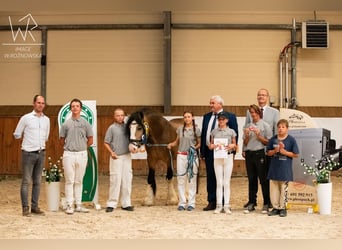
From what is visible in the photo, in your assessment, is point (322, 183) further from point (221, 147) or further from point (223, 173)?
point (221, 147)

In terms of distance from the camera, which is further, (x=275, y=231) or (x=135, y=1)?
(x=275, y=231)

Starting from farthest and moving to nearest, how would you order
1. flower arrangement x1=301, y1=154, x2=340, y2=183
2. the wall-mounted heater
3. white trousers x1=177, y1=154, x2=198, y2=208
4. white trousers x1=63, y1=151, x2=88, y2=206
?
the wall-mounted heater, white trousers x1=177, y1=154, x2=198, y2=208, flower arrangement x1=301, y1=154, x2=340, y2=183, white trousers x1=63, y1=151, x2=88, y2=206

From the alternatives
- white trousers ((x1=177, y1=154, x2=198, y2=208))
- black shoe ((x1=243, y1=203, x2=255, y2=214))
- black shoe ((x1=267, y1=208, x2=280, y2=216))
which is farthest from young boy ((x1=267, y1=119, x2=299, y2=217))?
white trousers ((x1=177, y1=154, x2=198, y2=208))

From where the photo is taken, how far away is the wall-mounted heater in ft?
36.7

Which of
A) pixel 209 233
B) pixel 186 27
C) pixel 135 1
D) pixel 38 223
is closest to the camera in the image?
pixel 135 1

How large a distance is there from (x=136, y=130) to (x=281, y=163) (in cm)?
189

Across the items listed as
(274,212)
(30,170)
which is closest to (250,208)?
(274,212)

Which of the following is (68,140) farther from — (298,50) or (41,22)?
(298,50)

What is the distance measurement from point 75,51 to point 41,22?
1189 mm

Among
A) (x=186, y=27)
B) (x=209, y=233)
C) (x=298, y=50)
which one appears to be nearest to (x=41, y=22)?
(x=186, y=27)

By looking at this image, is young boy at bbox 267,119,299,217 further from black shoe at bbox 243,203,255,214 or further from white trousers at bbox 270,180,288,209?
black shoe at bbox 243,203,255,214

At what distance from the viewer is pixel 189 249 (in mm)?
1468

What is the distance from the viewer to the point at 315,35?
11.2 metres

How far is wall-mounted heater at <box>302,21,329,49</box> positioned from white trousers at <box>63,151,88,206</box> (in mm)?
7709
